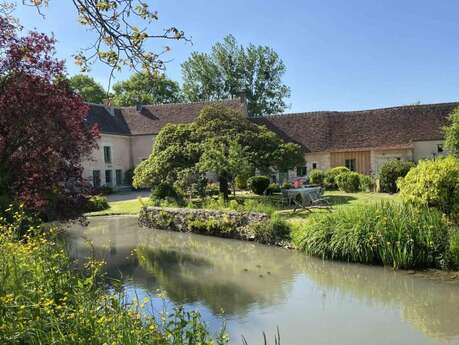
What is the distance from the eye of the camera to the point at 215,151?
18047 millimetres

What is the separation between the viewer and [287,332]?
6.46 m

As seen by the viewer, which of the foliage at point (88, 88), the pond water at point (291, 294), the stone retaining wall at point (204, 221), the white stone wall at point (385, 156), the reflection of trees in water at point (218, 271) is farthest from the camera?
the foliage at point (88, 88)

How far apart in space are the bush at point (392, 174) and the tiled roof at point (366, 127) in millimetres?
8083

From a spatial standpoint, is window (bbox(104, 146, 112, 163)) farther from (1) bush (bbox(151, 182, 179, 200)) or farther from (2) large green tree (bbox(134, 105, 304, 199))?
(2) large green tree (bbox(134, 105, 304, 199))

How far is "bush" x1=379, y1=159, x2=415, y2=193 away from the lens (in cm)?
2169

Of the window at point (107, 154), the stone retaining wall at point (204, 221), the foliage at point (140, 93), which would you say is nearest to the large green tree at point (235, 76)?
the foliage at point (140, 93)

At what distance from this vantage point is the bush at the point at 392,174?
71.2 ft

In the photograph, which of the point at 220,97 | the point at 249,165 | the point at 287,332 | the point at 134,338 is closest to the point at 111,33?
the point at 134,338

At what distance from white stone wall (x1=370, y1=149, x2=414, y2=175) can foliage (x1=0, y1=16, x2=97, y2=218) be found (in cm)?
2300

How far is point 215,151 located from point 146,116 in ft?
71.0

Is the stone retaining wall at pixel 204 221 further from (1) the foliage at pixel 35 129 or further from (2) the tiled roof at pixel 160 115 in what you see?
(2) the tiled roof at pixel 160 115

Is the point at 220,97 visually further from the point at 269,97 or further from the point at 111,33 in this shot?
the point at 111,33

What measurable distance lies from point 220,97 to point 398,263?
44.9m

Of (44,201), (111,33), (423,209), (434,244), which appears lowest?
(434,244)
